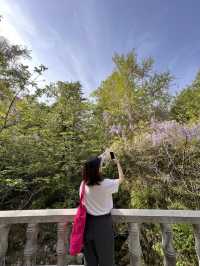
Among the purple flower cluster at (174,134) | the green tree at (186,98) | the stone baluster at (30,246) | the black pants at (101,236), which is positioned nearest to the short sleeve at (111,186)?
the black pants at (101,236)

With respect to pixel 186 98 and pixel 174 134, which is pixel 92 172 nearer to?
pixel 174 134

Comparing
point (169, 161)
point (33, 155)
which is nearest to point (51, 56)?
point (33, 155)

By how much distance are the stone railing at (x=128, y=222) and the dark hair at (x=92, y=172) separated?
31cm

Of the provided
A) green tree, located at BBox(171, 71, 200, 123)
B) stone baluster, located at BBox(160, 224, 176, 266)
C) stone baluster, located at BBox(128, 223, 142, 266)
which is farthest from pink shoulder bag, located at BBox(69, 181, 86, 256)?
green tree, located at BBox(171, 71, 200, 123)

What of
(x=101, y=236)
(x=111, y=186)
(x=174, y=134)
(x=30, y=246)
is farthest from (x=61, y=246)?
(x=174, y=134)

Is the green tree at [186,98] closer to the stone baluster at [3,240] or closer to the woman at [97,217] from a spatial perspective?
the woman at [97,217]

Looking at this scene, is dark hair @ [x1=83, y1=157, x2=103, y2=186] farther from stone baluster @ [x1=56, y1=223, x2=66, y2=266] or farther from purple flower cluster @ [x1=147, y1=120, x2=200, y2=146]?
purple flower cluster @ [x1=147, y1=120, x2=200, y2=146]

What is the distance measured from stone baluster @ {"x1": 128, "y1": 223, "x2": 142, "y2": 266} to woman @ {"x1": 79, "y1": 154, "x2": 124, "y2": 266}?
0.16m

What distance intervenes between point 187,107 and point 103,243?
1237 cm

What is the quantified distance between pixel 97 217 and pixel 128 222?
0.88 ft

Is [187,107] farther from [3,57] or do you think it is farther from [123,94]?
[3,57]

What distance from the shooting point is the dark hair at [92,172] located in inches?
56.8

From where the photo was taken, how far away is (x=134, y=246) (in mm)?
1473

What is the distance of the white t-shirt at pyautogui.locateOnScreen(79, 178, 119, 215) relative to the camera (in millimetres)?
1412
